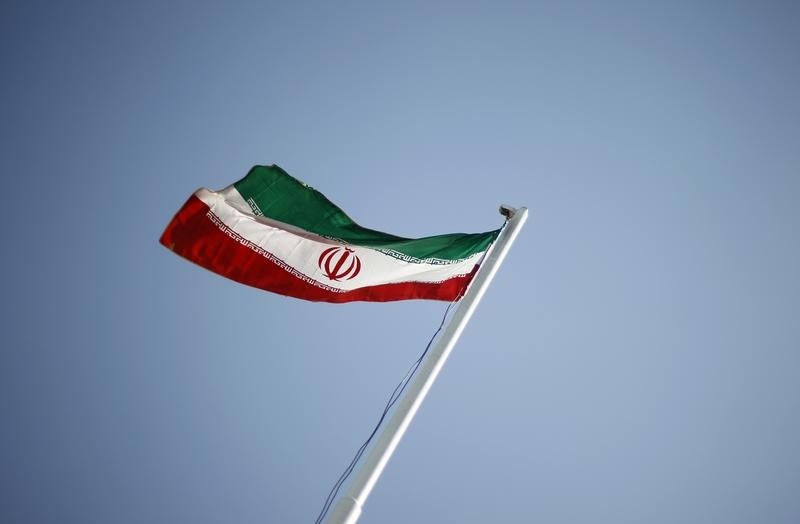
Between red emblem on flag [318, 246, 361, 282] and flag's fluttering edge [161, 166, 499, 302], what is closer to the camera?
flag's fluttering edge [161, 166, 499, 302]

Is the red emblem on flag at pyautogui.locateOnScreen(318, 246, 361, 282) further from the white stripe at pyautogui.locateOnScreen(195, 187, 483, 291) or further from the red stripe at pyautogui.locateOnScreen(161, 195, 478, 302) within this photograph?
the red stripe at pyautogui.locateOnScreen(161, 195, 478, 302)

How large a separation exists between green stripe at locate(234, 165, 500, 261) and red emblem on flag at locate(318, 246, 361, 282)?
0.14m

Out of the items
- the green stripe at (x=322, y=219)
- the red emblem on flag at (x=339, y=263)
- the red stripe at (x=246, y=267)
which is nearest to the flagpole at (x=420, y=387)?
the green stripe at (x=322, y=219)

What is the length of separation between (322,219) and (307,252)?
490mm

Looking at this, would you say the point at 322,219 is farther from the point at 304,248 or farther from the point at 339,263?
the point at 339,263

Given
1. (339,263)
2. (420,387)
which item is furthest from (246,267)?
(420,387)

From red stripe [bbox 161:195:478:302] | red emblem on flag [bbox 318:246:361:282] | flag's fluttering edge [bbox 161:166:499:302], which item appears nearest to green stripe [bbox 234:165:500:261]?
flag's fluttering edge [bbox 161:166:499:302]

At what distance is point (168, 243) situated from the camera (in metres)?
5.62

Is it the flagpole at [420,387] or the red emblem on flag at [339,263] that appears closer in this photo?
the flagpole at [420,387]

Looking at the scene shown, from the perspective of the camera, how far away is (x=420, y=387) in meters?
4.62

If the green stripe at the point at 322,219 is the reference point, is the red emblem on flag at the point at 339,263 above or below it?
below

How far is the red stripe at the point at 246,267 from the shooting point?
5.63m

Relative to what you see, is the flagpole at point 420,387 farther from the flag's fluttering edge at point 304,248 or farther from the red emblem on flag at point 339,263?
the red emblem on flag at point 339,263

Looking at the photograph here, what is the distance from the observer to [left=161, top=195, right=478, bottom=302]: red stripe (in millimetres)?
5633
